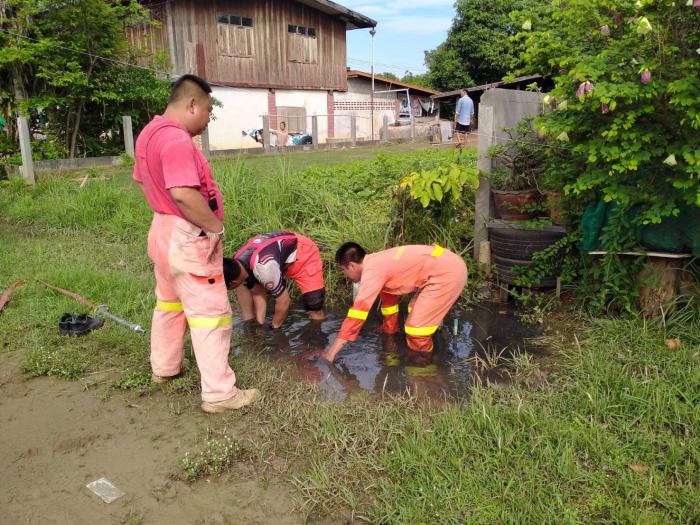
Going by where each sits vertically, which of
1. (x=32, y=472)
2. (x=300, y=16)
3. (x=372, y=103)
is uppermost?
(x=300, y=16)

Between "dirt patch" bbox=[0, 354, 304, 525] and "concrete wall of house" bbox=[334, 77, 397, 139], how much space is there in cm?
2570

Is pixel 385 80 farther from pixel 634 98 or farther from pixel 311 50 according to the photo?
pixel 634 98

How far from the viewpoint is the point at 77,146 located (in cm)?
1526

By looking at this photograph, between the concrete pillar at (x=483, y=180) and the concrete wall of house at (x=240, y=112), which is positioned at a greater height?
the concrete wall of house at (x=240, y=112)

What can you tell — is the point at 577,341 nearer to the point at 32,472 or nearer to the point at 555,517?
the point at 555,517

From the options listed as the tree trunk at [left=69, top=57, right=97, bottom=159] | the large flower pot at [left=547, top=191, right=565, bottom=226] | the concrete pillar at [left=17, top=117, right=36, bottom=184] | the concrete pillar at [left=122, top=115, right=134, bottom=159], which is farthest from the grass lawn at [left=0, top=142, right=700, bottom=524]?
the tree trunk at [left=69, top=57, right=97, bottom=159]

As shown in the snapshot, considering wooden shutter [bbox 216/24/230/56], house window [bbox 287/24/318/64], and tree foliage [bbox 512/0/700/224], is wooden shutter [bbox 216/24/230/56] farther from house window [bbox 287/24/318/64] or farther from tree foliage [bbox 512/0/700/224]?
tree foliage [bbox 512/0/700/224]

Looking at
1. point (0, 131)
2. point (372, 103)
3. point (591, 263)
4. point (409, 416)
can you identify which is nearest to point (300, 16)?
point (372, 103)

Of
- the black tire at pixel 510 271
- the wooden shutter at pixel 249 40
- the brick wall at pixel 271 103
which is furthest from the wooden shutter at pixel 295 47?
the black tire at pixel 510 271

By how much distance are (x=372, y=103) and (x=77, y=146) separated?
18638mm

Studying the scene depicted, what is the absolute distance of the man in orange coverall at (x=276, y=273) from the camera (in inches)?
191

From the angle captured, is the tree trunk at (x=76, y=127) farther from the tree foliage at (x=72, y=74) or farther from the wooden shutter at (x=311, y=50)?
the wooden shutter at (x=311, y=50)

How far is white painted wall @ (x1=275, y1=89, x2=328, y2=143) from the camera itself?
86.7 feet

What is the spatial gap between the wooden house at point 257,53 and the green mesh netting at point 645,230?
19.4 meters
